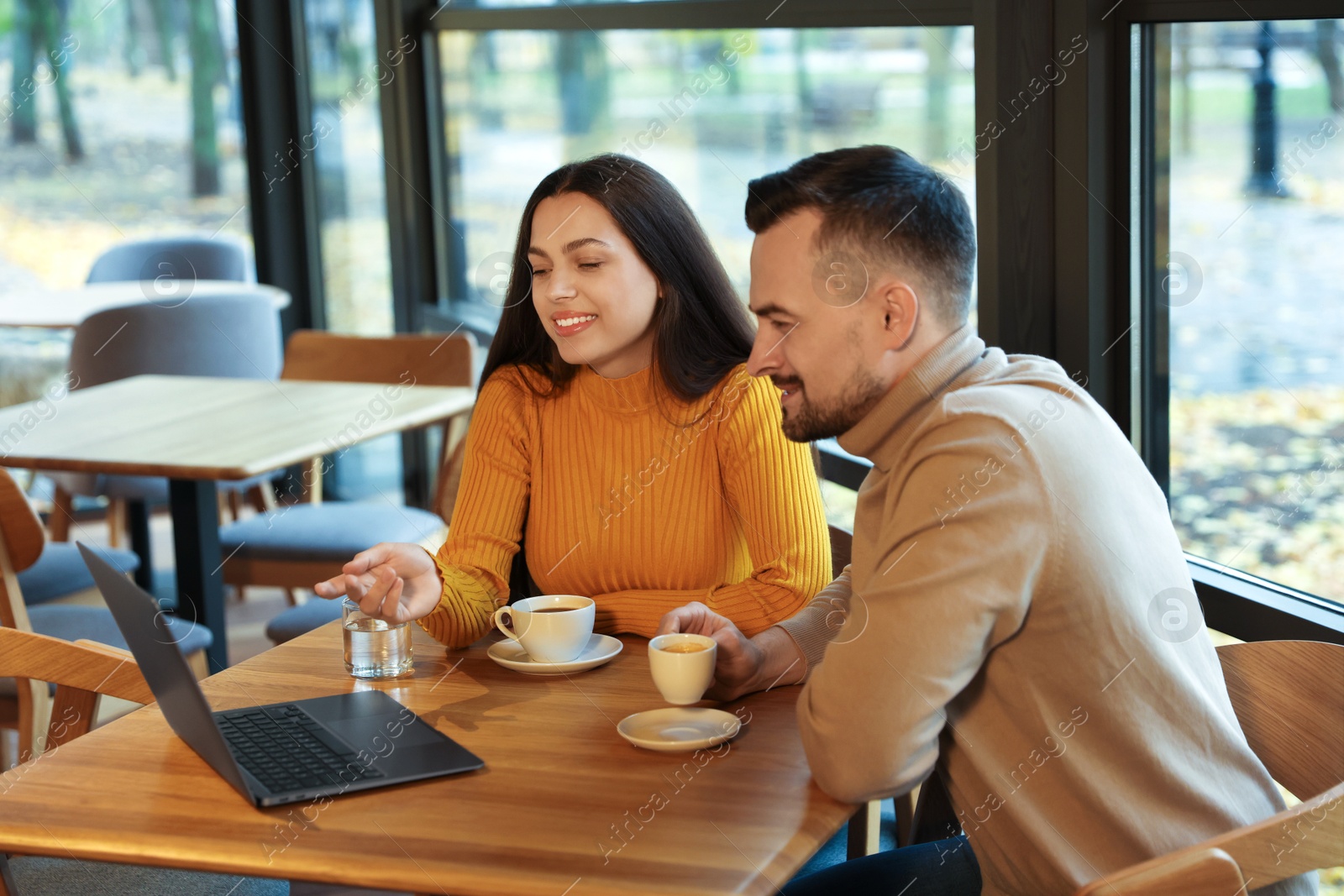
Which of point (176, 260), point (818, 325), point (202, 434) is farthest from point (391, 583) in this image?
point (176, 260)

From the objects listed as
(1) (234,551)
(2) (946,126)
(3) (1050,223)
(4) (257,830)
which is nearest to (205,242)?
(1) (234,551)

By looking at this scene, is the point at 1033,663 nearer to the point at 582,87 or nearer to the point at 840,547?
the point at 840,547

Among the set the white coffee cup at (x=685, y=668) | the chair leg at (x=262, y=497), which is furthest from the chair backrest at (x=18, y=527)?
the chair leg at (x=262, y=497)

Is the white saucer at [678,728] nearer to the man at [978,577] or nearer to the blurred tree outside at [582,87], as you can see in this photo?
the man at [978,577]

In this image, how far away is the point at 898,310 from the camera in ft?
3.88

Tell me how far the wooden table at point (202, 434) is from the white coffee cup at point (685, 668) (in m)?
1.35

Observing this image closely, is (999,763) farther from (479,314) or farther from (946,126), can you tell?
(479,314)

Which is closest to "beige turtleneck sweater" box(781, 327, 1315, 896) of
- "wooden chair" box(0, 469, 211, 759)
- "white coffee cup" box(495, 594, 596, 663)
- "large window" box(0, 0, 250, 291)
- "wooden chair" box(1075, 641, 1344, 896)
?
"wooden chair" box(1075, 641, 1344, 896)

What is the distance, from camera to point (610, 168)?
1.72 metres

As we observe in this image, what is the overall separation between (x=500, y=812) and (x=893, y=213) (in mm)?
629

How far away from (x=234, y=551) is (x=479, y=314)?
1408 mm

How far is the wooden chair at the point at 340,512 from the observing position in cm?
284

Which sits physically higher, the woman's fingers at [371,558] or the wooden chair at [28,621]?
the woman's fingers at [371,558]

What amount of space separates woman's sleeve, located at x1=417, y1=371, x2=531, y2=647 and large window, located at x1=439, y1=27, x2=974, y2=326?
31.6 inches
